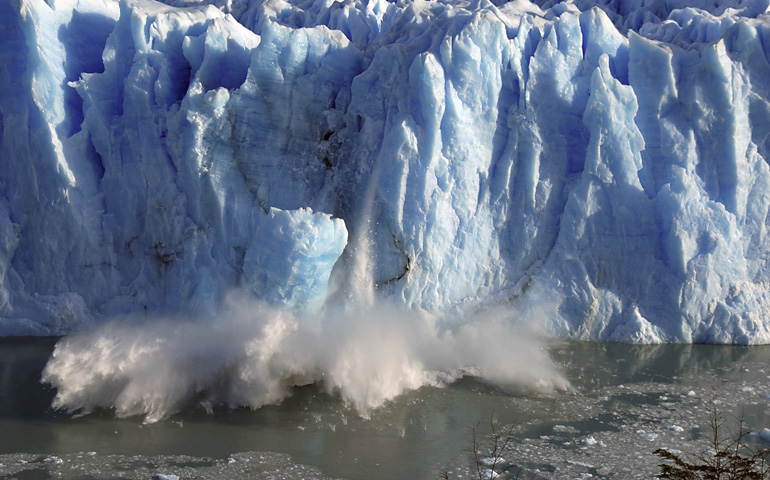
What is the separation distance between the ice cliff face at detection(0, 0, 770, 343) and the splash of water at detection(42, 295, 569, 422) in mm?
915

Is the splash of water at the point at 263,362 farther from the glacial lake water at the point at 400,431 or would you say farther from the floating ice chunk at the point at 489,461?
the floating ice chunk at the point at 489,461

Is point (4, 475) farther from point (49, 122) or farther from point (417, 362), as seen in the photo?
point (49, 122)

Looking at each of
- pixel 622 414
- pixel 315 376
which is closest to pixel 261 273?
pixel 315 376

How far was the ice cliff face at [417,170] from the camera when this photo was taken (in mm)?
7754

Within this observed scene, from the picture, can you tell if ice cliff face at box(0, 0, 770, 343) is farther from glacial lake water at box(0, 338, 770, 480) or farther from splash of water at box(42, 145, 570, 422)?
glacial lake water at box(0, 338, 770, 480)

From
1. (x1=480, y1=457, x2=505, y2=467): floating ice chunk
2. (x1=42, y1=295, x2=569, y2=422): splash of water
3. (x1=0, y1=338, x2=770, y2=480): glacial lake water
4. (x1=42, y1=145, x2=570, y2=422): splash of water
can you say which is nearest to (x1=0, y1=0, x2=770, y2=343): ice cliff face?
(x1=42, y1=145, x2=570, y2=422): splash of water

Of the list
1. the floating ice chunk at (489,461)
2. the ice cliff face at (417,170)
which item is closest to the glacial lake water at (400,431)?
the floating ice chunk at (489,461)

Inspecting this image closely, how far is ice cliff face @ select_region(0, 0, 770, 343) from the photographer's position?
7754 mm

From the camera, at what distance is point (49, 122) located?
789 centimetres

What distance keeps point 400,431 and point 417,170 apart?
3160 mm

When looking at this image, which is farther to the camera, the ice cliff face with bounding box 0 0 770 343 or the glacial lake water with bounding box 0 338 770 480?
the ice cliff face with bounding box 0 0 770 343

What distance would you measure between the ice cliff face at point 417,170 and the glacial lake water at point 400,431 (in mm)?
1328

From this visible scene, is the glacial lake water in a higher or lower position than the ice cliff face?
lower

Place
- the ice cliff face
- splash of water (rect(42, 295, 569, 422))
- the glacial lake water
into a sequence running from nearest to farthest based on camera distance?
the glacial lake water < splash of water (rect(42, 295, 569, 422)) < the ice cliff face
